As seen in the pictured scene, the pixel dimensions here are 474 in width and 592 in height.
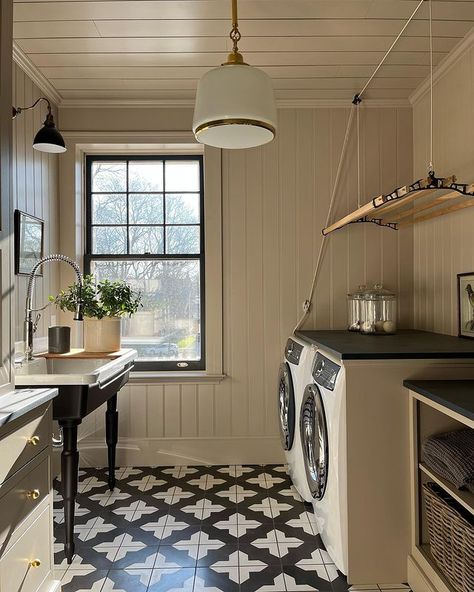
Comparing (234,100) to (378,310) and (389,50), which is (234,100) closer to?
(389,50)

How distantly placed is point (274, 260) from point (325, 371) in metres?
1.36

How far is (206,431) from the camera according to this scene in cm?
336

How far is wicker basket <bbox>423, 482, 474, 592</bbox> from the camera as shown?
1531mm

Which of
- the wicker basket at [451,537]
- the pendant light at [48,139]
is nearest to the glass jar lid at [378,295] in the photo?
the wicker basket at [451,537]

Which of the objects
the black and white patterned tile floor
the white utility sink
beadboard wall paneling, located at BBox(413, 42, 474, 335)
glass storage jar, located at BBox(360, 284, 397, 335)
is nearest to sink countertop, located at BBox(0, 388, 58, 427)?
the white utility sink

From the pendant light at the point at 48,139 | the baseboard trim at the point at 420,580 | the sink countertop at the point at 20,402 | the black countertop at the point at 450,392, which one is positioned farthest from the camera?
the pendant light at the point at 48,139

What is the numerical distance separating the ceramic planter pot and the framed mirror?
1.54 ft

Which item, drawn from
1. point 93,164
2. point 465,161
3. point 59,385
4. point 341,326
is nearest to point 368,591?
point 59,385

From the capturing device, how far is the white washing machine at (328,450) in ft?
6.29

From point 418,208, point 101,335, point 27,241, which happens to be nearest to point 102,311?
point 101,335

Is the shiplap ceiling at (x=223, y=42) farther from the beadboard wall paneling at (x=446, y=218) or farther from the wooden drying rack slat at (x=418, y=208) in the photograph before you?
the wooden drying rack slat at (x=418, y=208)

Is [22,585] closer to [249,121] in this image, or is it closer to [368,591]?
[368,591]

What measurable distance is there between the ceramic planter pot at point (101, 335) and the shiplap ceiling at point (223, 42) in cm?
151

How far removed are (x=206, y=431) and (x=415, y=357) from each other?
1.82 m
